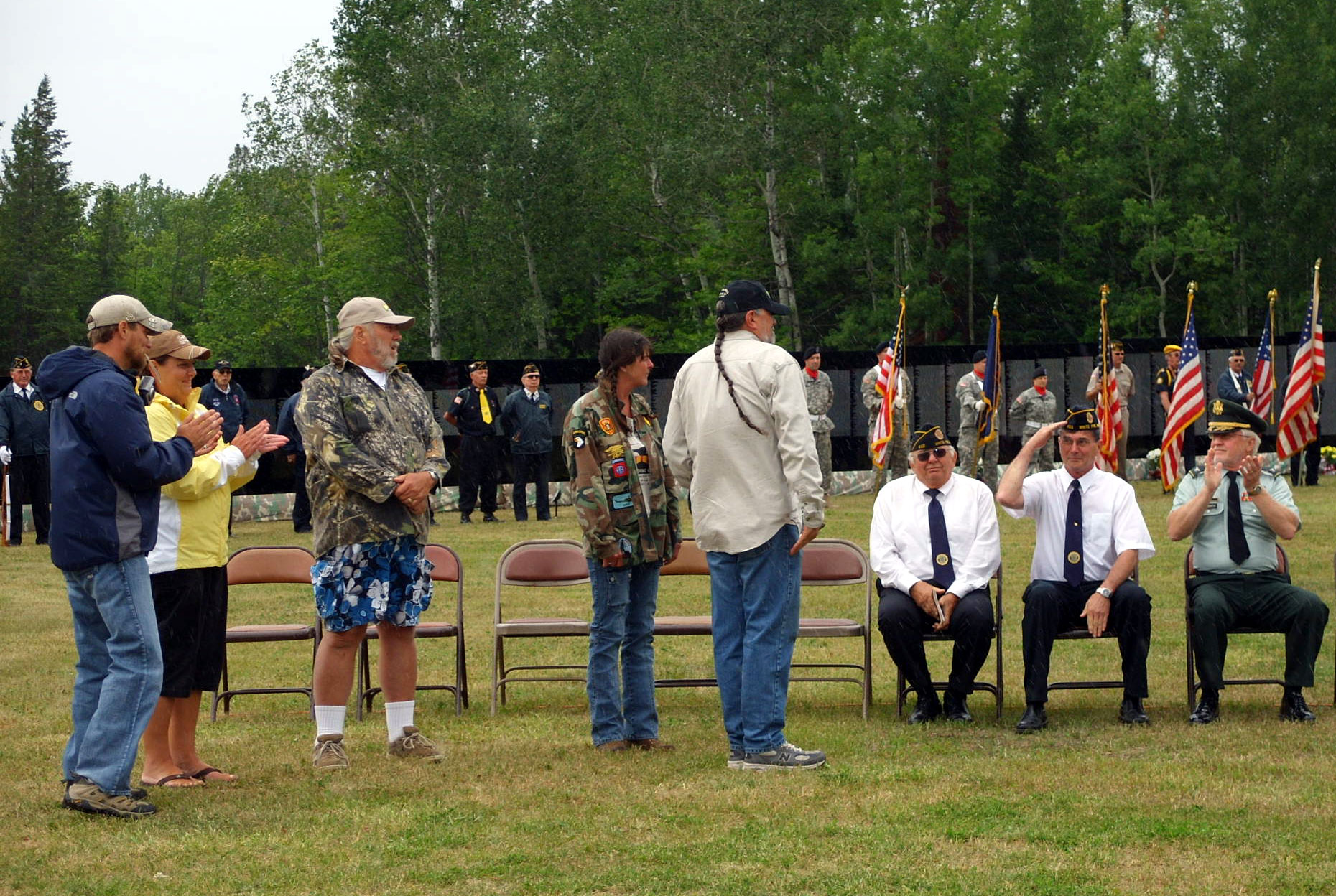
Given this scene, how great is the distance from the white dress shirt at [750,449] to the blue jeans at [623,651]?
495 mm

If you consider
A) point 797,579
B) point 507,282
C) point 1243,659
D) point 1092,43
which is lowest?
point 1243,659

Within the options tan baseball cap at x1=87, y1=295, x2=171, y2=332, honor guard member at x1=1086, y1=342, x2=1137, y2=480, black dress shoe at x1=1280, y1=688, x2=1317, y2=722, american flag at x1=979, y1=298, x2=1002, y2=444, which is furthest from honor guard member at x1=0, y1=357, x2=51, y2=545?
black dress shoe at x1=1280, y1=688, x2=1317, y2=722

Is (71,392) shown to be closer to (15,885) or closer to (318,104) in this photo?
(15,885)

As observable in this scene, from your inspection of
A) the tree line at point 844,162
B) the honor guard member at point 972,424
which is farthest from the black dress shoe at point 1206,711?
the tree line at point 844,162

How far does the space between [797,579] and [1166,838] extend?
1842 mm

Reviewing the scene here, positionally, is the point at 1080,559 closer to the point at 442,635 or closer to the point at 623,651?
the point at 623,651

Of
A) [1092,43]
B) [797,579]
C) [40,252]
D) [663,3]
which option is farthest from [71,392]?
[40,252]

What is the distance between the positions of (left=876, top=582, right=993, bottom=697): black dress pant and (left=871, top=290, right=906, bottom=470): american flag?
1078 centimetres

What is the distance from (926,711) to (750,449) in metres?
1.92

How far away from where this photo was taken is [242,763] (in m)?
6.57

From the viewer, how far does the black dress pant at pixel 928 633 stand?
286 inches

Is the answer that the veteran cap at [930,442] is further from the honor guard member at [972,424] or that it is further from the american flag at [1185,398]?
the honor guard member at [972,424]

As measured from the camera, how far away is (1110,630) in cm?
731

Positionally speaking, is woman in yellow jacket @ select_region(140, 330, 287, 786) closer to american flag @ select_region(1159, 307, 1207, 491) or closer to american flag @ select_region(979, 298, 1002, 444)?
american flag @ select_region(979, 298, 1002, 444)
